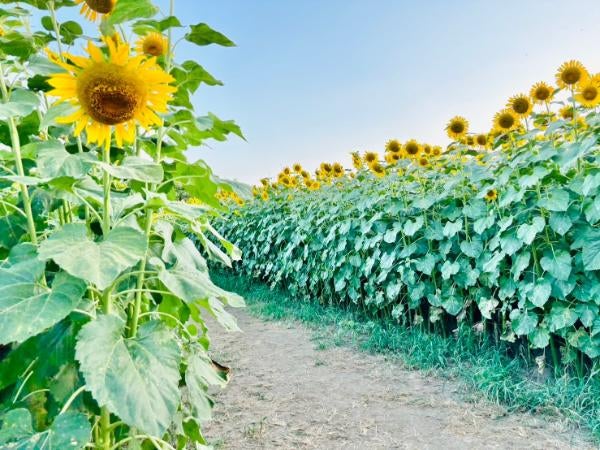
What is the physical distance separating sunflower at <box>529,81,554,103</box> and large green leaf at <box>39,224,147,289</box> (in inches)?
126

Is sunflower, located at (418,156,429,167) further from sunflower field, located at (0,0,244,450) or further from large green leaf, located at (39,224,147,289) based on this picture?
large green leaf, located at (39,224,147,289)

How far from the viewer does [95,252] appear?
3.69ft

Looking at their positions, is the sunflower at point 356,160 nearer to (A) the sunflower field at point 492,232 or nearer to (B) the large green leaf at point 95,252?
(A) the sunflower field at point 492,232

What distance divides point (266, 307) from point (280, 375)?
94.8 inches

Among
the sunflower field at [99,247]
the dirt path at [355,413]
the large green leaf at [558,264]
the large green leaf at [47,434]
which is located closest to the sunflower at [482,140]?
the large green leaf at [558,264]

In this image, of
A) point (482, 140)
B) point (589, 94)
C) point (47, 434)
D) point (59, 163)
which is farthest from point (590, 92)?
point (47, 434)

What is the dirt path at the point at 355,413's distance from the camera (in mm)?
2490

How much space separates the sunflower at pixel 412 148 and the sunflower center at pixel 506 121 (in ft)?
4.24

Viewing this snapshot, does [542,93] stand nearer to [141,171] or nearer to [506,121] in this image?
[506,121]

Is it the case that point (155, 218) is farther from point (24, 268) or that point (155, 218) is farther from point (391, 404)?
point (391, 404)

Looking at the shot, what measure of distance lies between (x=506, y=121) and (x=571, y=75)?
0.50m

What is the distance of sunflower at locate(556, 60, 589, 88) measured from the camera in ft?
10.6

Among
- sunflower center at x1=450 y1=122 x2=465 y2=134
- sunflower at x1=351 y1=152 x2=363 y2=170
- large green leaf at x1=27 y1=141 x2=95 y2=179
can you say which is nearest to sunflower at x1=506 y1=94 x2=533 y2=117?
sunflower center at x1=450 y1=122 x2=465 y2=134

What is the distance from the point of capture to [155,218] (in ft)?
5.54
